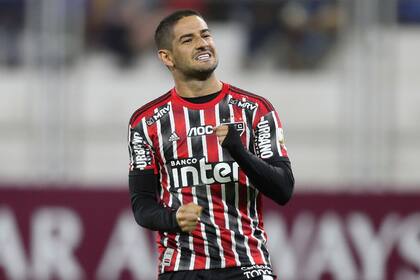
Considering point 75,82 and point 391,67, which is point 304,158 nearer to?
point 391,67

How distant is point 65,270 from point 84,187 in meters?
0.67

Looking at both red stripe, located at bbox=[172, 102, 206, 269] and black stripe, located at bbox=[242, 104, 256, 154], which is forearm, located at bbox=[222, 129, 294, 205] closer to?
black stripe, located at bbox=[242, 104, 256, 154]

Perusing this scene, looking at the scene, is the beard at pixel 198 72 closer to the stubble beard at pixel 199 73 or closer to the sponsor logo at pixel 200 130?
the stubble beard at pixel 199 73

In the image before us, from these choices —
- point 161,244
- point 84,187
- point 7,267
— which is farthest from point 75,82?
point 161,244

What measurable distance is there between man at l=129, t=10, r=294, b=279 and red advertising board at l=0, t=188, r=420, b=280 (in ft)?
13.3

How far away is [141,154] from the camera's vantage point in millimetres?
4578

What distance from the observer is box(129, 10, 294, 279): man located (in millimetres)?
4473

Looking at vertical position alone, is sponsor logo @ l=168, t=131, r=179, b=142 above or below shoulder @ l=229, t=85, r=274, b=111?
below

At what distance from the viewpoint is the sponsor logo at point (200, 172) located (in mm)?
4469

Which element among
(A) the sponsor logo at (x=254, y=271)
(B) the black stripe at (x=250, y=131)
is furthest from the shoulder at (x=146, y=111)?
(A) the sponsor logo at (x=254, y=271)

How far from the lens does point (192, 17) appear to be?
14.9ft

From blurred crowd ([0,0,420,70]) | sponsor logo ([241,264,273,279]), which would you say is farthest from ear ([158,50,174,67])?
blurred crowd ([0,0,420,70])

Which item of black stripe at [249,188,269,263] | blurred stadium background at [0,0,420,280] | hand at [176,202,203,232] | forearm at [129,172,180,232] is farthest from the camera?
blurred stadium background at [0,0,420,280]

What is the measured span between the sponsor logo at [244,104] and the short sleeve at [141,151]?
0.38 metres
